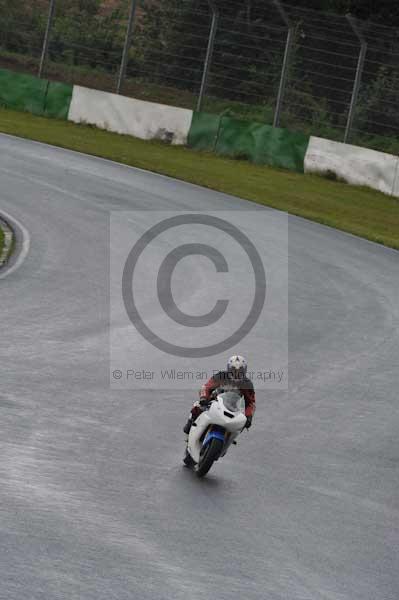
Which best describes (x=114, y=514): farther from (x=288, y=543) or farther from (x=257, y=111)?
(x=257, y=111)

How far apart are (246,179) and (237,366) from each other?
78.7ft

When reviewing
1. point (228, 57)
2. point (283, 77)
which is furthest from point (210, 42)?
point (283, 77)

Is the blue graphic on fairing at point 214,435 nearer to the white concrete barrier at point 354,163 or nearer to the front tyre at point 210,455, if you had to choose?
the front tyre at point 210,455

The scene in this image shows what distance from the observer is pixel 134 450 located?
33.7 ft

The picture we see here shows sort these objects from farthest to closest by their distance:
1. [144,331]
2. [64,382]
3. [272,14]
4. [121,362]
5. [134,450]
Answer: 1. [272,14]
2. [144,331]
3. [121,362]
4. [64,382]
5. [134,450]

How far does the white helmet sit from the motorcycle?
17cm

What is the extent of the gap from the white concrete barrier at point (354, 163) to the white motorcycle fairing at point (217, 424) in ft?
81.3

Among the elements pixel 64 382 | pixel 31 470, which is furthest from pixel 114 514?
pixel 64 382

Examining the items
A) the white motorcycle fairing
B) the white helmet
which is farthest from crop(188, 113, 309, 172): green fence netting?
the white motorcycle fairing

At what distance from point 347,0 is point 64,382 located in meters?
44.6

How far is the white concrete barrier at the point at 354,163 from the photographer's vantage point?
111 ft

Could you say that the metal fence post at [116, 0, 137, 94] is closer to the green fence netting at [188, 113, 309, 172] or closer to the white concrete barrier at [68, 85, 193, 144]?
the white concrete barrier at [68, 85, 193, 144]

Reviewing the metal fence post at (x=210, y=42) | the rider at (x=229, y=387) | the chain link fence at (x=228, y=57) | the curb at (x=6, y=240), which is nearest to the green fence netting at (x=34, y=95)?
the chain link fence at (x=228, y=57)

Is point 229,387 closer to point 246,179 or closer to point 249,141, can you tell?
point 246,179
